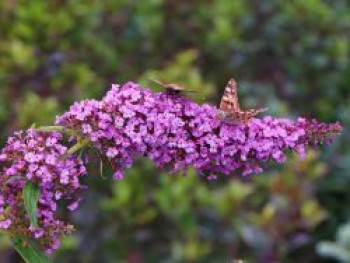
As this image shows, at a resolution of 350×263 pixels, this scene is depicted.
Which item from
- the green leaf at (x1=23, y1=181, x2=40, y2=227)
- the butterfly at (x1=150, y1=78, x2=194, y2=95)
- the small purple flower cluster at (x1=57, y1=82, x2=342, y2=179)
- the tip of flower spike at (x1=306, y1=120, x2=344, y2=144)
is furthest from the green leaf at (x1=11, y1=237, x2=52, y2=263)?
the tip of flower spike at (x1=306, y1=120, x2=344, y2=144)

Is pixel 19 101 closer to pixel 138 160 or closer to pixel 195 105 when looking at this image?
pixel 138 160

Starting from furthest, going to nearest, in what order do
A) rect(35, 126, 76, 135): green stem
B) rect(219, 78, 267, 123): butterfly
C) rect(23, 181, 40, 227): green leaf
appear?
rect(219, 78, 267, 123): butterfly < rect(35, 126, 76, 135): green stem < rect(23, 181, 40, 227): green leaf

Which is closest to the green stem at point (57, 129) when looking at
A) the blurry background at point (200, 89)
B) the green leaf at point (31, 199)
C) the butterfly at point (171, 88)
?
the green leaf at point (31, 199)

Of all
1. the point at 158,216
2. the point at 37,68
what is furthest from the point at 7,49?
the point at 158,216

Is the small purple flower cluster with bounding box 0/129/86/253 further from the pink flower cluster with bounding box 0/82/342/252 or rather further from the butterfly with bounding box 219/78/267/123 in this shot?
the butterfly with bounding box 219/78/267/123

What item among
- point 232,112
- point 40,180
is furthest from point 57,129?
point 232,112
